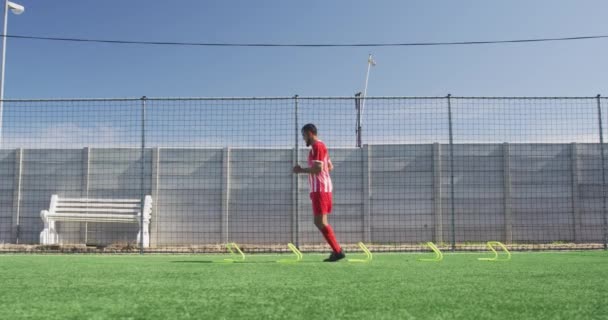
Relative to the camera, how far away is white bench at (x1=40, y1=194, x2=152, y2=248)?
1146cm

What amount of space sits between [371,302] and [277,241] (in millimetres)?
8838

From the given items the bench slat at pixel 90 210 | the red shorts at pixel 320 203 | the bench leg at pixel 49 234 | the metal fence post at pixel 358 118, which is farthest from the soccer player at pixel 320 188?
the bench leg at pixel 49 234

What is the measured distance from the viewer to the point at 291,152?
11.7 metres

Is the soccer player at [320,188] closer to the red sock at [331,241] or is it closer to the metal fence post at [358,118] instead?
the red sock at [331,241]

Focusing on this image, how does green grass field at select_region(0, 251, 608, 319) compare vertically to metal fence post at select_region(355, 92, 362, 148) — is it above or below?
below

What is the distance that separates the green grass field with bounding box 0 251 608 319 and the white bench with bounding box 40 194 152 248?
728cm

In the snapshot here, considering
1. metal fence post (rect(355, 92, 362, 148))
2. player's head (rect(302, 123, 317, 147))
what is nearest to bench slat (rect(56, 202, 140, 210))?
metal fence post (rect(355, 92, 362, 148))

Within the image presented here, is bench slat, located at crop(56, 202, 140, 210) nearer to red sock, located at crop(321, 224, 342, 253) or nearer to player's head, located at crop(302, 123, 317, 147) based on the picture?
player's head, located at crop(302, 123, 317, 147)

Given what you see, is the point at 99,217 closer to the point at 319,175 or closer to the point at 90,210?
the point at 90,210

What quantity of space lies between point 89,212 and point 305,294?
32.7ft

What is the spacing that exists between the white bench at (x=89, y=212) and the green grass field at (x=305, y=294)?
7.28m

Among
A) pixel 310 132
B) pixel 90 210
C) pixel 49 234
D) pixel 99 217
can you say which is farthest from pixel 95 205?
pixel 310 132

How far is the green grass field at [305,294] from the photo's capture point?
8.02ft

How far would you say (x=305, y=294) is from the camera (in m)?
3.01
